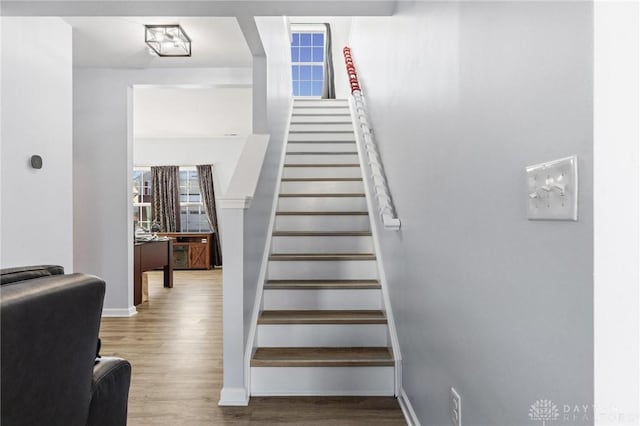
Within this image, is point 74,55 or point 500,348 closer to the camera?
point 500,348

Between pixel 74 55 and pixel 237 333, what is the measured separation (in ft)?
10.9

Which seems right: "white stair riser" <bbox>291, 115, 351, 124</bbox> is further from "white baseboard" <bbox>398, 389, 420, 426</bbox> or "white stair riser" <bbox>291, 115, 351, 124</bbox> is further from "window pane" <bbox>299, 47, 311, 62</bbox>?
"white baseboard" <bbox>398, 389, 420, 426</bbox>

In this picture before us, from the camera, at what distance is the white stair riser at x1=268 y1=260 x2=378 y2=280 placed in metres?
3.23

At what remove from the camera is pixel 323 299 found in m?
2.98

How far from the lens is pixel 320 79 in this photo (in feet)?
25.8

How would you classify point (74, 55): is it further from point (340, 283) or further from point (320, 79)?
point (320, 79)

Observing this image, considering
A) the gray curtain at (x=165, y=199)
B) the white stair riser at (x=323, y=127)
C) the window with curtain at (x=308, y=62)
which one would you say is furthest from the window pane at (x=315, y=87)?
the gray curtain at (x=165, y=199)

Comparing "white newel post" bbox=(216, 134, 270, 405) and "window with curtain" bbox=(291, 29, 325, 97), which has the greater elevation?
"window with curtain" bbox=(291, 29, 325, 97)

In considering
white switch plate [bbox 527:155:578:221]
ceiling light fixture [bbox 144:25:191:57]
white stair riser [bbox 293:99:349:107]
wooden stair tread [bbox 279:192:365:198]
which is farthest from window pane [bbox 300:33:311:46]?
white switch plate [bbox 527:155:578:221]

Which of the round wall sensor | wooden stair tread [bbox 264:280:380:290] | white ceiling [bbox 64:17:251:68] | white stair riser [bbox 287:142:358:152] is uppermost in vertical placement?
white ceiling [bbox 64:17:251:68]

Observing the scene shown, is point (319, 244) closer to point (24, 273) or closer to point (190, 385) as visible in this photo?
point (190, 385)

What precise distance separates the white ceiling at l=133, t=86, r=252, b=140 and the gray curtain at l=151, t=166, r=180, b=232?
32.5 inches
